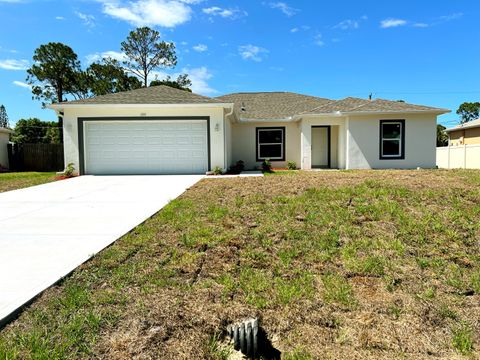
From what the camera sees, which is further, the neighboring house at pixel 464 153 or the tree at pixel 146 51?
the tree at pixel 146 51

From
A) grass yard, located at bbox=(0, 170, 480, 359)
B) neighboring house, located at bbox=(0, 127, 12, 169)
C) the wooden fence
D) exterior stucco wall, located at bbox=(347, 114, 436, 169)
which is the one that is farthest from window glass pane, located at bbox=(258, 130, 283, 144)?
neighboring house, located at bbox=(0, 127, 12, 169)

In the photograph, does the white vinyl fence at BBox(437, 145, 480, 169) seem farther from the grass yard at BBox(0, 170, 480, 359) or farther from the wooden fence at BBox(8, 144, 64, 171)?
the wooden fence at BBox(8, 144, 64, 171)

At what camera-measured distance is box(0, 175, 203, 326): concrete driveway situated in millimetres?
3466

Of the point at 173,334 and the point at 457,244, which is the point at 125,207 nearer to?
the point at 173,334

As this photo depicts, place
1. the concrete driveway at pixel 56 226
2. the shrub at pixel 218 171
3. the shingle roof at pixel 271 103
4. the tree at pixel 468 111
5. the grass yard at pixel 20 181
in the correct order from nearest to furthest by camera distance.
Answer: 1. the concrete driveway at pixel 56 226
2. the grass yard at pixel 20 181
3. the shrub at pixel 218 171
4. the shingle roof at pixel 271 103
5. the tree at pixel 468 111

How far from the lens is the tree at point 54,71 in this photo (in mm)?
29484

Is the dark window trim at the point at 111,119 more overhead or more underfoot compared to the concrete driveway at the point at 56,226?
more overhead

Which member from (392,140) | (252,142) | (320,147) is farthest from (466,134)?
(252,142)

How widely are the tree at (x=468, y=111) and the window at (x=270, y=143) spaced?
4979 centimetres

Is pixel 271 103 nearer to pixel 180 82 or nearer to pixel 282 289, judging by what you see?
pixel 180 82

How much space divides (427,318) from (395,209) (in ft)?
10.2

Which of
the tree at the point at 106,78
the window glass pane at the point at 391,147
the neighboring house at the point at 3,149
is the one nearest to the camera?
the window glass pane at the point at 391,147

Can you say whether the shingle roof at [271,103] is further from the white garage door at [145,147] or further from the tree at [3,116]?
the tree at [3,116]

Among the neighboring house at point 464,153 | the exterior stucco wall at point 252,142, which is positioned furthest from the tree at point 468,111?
the exterior stucco wall at point 252,142
